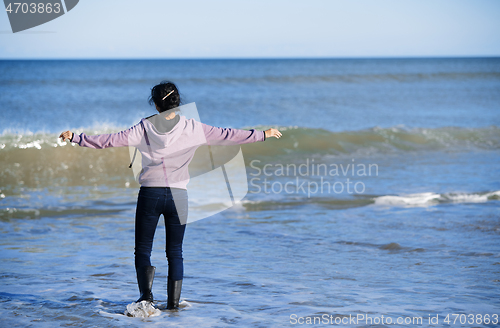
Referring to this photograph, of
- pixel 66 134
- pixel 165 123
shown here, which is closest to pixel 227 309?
pixel 165 123

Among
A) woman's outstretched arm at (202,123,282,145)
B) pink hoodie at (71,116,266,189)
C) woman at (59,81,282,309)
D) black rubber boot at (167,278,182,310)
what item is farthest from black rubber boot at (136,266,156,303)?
woman's outstretched arm at (202,123,282,145)

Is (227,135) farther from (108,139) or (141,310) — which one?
(141,310)

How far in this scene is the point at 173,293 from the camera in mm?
3719

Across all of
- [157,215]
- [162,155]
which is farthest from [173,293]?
[162,155]

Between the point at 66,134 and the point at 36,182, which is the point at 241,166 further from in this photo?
the point at 66,134

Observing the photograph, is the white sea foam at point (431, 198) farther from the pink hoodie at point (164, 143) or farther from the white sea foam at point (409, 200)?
the pink hoodie at point (164, 143)

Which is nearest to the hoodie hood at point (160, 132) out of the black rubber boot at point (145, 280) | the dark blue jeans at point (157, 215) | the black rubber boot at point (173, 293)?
the dark blue jeans at point (157, 215)

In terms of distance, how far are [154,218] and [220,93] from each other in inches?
1320

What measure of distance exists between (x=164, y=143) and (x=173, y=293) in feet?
3.83

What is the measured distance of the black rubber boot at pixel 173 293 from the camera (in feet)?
12.2

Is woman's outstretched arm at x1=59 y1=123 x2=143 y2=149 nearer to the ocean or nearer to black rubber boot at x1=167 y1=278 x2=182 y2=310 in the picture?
black rubber boot at x1=167 y1=278 x2=182 y2=310

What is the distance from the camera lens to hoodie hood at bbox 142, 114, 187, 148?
11.2 feet

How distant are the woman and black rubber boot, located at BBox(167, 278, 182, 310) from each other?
19 cm

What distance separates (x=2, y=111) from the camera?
2436 centimetres
